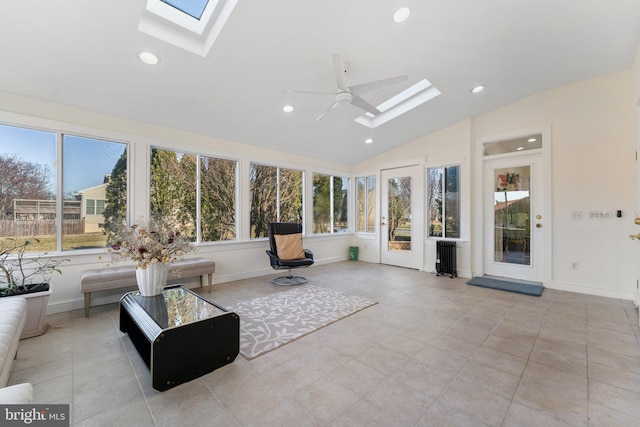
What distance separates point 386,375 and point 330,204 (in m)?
4.83

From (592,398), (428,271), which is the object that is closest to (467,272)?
(428,271)

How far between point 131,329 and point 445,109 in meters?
5.24

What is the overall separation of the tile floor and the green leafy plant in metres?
0.54

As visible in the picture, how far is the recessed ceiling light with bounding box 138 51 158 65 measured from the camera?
2.61 meters

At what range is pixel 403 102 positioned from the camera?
4453 millimetres

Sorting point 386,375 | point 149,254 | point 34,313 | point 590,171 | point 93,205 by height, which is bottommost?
point 386,375

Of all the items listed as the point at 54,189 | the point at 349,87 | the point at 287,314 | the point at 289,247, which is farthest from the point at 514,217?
the point at 54,189

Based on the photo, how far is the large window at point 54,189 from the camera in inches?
115

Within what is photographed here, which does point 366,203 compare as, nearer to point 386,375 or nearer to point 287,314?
point 287,314

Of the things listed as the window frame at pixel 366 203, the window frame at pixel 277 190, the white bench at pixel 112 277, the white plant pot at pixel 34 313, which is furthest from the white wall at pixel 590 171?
the white plant pot at pixel 34 313

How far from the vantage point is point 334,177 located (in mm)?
6566

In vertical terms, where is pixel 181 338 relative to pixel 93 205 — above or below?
below

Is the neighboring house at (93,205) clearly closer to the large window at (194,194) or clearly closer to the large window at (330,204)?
the large window at (194,194)

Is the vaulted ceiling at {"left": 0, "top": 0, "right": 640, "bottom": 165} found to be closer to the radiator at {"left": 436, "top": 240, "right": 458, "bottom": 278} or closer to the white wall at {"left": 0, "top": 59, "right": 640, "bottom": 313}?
the white wall at {"left": 0, "top": 59, "right": 640, "bottom": 313}
